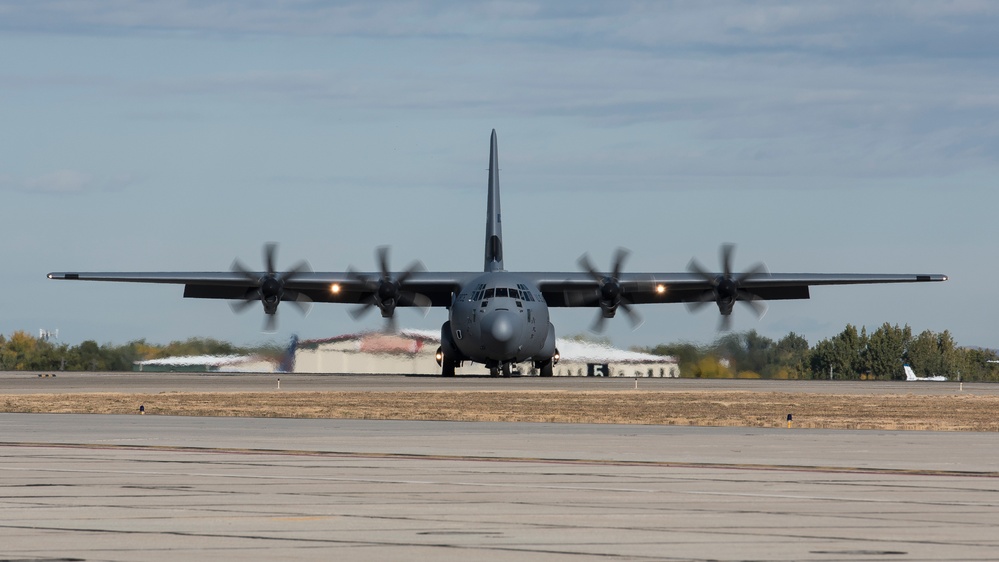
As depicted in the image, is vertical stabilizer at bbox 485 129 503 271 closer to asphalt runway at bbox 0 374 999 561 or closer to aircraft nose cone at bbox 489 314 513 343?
aircraft nose cone at bbox 489 314 513 343

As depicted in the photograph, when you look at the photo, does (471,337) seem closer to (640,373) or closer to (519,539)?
(640,373)

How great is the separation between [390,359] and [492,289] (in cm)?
930

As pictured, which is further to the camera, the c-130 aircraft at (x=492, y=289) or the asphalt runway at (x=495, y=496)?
the c-130 aircraft at (x=492, y=289)

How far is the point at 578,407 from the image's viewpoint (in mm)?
31750

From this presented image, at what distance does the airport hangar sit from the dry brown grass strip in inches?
690

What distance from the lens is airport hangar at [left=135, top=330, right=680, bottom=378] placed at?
58.5 m

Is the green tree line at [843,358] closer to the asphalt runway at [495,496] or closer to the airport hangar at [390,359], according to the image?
the airport hangar at [390,359]

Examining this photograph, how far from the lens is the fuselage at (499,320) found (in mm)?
52312

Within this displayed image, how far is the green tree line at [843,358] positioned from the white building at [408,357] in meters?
0.91

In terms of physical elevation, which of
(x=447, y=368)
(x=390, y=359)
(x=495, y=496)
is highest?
(x=390, y=359)

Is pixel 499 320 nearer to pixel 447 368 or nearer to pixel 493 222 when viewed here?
pixel 447 368

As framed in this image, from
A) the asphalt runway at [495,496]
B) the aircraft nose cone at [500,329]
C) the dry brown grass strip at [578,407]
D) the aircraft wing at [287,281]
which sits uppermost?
the aircraft wing at [287,281]

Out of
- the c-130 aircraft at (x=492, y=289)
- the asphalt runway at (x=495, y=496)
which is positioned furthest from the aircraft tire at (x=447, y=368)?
the asphalt runway at (x=495, y=496)

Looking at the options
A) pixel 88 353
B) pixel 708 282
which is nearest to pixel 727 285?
pixel 708 282
